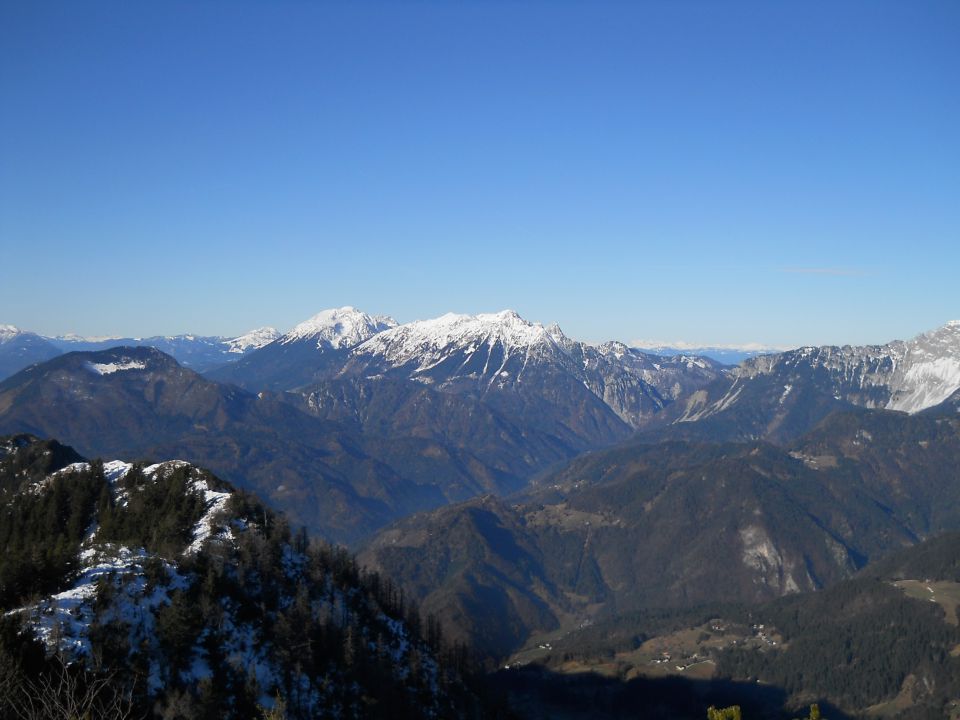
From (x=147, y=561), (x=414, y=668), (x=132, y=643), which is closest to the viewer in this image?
(x=132, y=643)

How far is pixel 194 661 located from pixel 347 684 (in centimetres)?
2415

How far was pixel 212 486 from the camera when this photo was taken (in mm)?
149875

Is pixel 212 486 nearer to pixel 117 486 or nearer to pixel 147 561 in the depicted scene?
pixel 117 486

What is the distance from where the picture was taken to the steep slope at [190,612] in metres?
87.2

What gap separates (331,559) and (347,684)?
133 ft

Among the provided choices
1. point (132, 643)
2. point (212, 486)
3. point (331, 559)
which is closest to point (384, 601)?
point (331, 559)

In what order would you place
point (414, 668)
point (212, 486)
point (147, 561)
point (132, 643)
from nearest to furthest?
point (132, 643)
point (147, 561)
point (414, 668)
point (212, 486)

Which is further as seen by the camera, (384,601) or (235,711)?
(384,601)

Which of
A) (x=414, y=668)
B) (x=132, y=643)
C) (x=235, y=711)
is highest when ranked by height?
(x=132, y=643)

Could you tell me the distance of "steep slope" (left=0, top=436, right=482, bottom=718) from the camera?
286 ft

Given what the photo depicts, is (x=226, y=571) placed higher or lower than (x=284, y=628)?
higher

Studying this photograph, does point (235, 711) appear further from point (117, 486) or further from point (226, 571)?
point (117, 486)

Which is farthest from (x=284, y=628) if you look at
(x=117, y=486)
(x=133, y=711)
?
(x=117, y=486)

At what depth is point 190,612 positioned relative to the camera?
331ft
